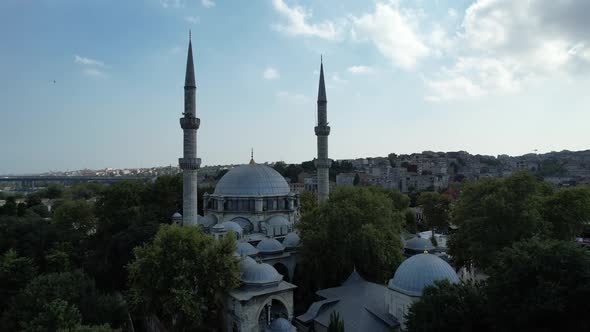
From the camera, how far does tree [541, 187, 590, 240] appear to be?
21484 mm

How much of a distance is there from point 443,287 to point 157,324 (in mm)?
13418

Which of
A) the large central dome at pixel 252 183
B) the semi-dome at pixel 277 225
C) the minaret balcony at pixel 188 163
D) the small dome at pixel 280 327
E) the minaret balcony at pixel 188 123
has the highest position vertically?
the minaret balcony at pixel 188 123

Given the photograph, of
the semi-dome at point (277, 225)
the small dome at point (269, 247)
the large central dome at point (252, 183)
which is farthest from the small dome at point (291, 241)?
the large central dome at point (252, 183)

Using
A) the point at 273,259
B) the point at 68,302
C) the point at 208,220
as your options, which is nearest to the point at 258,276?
the point at 273,259

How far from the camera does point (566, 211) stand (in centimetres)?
2172

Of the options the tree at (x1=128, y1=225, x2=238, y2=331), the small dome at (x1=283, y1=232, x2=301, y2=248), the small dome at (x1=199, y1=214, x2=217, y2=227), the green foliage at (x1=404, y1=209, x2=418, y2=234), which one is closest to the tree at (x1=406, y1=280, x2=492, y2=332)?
the tree at (x1=128, y1=225, x2=238, y2=331)

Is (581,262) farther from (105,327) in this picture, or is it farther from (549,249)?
(105,327)

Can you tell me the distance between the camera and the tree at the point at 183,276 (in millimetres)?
14188

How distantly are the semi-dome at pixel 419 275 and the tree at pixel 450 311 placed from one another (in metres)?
2.32

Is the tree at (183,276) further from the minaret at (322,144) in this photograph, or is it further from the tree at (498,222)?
the minaret at (322,144)

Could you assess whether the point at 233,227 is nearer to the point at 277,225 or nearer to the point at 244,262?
the point at 277,225

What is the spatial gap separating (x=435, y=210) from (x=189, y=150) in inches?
1109

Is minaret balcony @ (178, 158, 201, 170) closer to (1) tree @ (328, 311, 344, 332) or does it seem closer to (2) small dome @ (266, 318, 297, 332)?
(2) small dome @ (266, 318, 297, 332)

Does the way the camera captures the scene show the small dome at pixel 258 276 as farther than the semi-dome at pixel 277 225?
No
